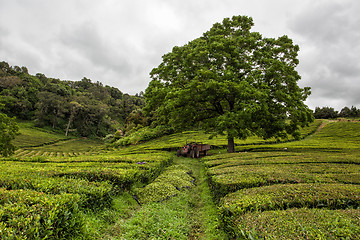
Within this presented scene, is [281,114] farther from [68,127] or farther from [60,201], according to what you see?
[68,127]

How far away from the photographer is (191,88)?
13336 mm

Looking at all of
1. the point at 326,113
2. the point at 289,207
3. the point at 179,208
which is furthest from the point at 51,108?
the point at 326,113

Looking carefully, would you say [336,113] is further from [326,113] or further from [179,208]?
[179,208]

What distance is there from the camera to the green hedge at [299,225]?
A: 2.66 meters

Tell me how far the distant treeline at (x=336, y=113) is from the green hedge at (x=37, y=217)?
83105 millimetres

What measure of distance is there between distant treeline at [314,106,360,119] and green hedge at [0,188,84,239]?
8310 centimetres

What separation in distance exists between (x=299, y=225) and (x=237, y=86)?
10076 millimetres

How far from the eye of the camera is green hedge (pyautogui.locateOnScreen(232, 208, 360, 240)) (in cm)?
266

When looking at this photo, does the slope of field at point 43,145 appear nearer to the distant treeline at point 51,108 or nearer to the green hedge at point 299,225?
the distant treeline at point 51,108

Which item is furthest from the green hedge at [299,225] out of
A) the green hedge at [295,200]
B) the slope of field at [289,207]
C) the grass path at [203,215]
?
the grass path at [203,215]

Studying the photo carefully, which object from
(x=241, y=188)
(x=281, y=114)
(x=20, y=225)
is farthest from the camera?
(x=281, y=114)

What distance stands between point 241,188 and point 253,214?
1.92m

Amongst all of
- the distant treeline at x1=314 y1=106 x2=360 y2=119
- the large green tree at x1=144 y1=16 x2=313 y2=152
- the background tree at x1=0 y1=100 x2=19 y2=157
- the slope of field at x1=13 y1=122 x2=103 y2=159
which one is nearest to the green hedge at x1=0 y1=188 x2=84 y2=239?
the large green tree at x1=144 y1=16 x2=313 y2=152

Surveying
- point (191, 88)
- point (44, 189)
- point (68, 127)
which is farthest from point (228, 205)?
point (68, 127)
